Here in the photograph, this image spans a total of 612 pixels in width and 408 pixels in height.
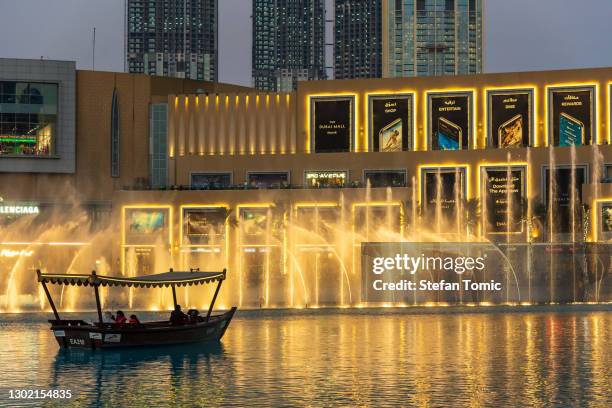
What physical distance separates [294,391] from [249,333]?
22226 millimetres

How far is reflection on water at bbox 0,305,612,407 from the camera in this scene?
37344 millimetres

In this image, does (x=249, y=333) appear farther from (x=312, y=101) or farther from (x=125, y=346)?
(x=312, y=101)

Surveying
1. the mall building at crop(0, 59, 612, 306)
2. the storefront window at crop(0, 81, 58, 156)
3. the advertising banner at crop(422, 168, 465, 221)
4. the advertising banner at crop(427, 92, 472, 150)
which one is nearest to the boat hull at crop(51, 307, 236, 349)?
the mall building at crop(0, 59, 612, 306)

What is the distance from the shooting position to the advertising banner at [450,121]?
382ft

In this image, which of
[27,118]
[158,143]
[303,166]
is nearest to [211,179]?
[158,143]

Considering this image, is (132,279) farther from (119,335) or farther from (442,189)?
(442,189)

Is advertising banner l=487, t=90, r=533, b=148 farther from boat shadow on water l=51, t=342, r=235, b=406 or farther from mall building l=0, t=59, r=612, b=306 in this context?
boat shadow on water l=51, t=342, r=235, b=406

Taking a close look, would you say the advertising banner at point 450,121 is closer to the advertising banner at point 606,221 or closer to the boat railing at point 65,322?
the advertising banner at point 606,221

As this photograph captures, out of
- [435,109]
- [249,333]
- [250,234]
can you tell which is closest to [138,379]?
[249,333]

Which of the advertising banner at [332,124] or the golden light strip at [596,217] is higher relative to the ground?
the advertising banner at [332,124]

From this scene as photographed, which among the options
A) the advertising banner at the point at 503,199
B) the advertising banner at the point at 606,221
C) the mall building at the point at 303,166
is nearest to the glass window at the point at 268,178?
the mall building at the point at 303,166

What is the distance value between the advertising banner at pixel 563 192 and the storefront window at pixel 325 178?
20.4 meters

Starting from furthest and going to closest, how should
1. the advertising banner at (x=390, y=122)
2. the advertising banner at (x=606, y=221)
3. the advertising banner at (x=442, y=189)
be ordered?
1. the advertising banner at (x=390, y=122)
2. the advertising banner at (x=442, y=189)
3. the advertising banner at (x=606, y=221)

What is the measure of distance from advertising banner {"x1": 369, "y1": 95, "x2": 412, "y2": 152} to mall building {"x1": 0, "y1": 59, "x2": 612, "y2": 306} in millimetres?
147
